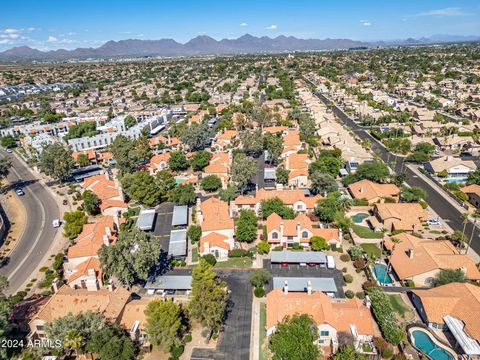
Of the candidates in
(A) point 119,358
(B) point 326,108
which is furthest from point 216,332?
(B) point 326,108

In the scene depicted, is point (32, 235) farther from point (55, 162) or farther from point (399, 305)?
point (399, 305)

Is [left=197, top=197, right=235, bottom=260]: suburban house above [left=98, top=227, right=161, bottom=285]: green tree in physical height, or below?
below

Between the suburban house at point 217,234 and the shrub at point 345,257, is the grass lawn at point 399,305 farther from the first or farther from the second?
the suburban house at point 217,234

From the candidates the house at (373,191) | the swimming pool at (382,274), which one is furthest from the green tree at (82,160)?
the swimming pool at (382,274)

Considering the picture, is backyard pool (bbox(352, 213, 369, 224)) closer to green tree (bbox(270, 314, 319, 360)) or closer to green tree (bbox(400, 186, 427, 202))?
green tree (bbox(400, 186, 427, 202))

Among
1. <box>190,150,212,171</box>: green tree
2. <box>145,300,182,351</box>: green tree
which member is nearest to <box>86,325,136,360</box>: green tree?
<box>145,300,182,351</box>: green tree
